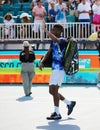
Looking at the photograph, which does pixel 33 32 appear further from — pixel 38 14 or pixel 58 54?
pixel 58 54

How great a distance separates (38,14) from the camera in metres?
18.2

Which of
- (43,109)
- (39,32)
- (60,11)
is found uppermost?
(60,11)

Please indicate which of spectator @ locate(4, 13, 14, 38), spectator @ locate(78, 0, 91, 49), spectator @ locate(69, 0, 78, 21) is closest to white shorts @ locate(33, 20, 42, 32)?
spectator @ locate(4, 13, 14, 38)

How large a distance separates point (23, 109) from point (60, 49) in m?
2.20

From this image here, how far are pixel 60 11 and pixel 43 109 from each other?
7.76 m

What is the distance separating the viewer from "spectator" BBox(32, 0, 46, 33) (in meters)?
18.1

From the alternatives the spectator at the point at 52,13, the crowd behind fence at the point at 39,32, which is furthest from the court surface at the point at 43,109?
the spectator at the point at 52,13

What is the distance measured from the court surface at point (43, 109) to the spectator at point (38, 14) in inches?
153

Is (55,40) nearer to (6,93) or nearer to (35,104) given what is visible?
(35,104)

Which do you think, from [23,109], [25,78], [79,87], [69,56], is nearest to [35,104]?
[23,109]

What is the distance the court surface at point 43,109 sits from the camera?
892 centimetres

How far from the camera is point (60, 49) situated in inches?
371

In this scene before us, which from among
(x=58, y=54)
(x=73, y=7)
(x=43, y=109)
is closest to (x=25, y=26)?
(x=73, y=7)

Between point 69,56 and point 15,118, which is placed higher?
point 69,56
